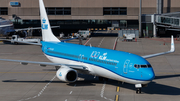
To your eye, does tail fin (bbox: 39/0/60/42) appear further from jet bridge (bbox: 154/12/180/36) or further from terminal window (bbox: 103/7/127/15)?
jet bridge (bbox: 154/12/180/36)

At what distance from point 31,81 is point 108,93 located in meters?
10.6

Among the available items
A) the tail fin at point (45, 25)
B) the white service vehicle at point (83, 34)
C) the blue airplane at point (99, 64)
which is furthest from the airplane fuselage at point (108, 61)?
the white service vehicle at point (83, 34)

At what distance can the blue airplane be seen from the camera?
2816 centimetres

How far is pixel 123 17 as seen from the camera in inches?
3452

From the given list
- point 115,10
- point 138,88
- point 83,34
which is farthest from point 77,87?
point 115,10

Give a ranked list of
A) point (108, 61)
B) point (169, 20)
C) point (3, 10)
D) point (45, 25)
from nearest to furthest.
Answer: point (108, 61) < point (45, 25) < point (169, 20) < point (3, 10)

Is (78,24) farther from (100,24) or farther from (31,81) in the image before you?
(31,81)

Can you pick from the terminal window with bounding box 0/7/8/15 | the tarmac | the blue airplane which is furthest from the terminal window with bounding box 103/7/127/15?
the blue airplane

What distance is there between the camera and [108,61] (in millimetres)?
30781

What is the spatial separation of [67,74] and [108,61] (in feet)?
16.0

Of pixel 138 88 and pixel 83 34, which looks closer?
pixel 138 88

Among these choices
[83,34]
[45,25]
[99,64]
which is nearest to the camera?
[99,64]

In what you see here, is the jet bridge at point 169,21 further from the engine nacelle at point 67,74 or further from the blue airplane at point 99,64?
the engine nacelle at point 67,74

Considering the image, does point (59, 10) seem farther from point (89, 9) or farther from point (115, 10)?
Answer: point (115, 10)
